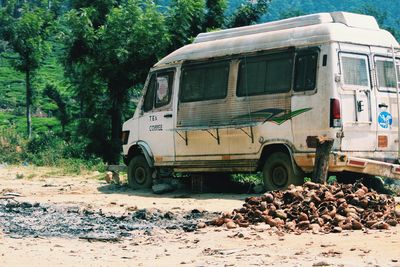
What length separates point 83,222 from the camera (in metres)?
10.8

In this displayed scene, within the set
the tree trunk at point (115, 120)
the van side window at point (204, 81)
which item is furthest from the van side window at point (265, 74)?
the tree trunk at point (115, 120)

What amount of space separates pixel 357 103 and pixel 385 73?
3.18 feet

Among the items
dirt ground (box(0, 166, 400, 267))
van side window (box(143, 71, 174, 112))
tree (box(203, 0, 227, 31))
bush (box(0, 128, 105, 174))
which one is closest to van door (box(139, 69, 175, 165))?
van side window (box(143, 71, 174, 112))

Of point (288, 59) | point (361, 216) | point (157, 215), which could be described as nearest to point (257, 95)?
point (288, 59)

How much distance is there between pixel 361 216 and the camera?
31.6 feet

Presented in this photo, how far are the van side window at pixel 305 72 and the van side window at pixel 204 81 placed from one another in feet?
5.48

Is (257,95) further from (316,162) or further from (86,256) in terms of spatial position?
(86,256)

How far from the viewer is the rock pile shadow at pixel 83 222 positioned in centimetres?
968

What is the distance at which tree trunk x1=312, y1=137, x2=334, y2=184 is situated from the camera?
39.6 feet

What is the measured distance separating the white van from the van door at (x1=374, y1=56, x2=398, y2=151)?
2 cm

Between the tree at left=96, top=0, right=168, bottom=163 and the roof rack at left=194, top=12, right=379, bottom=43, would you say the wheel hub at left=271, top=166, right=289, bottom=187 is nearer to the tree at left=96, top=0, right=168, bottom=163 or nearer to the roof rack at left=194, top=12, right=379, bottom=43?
the roof rack at left=194, top=12, right=379, bottom=43

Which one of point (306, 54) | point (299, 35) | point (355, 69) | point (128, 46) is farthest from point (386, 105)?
point (128, 46)

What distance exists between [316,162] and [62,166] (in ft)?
38.2

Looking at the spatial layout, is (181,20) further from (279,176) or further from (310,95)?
(310,95)
